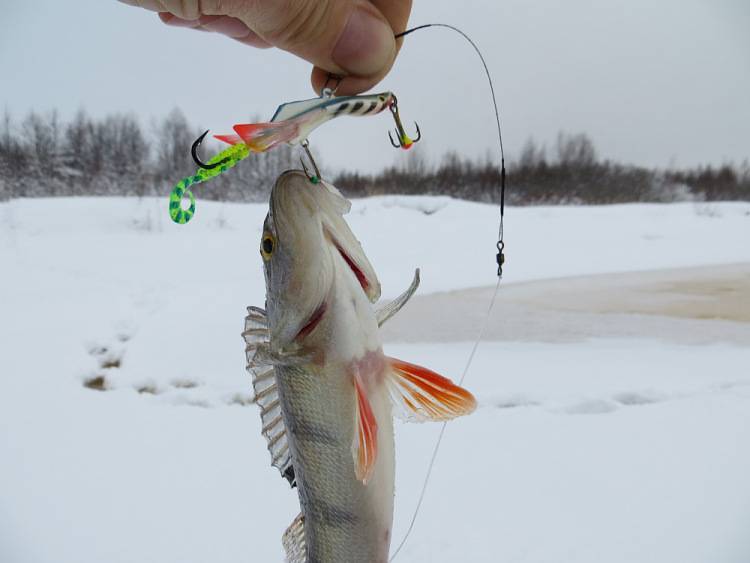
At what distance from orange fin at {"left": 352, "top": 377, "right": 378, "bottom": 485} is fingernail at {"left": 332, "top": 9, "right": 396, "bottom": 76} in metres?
0.61

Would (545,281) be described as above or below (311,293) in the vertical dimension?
below

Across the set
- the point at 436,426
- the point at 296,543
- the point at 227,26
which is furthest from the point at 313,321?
the point at 436,426

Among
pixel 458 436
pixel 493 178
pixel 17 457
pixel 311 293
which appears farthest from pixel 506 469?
pixel 493 178

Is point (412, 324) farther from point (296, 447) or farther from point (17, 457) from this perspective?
point (296, 447)

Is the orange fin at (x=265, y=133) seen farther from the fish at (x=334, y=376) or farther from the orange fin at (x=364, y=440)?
the orange fin at (x=364, y=440)

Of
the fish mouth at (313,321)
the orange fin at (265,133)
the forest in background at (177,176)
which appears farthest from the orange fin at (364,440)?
the forest in background at (177,176)

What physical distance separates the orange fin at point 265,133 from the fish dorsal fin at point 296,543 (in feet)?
2.13

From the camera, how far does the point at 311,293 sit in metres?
0.76

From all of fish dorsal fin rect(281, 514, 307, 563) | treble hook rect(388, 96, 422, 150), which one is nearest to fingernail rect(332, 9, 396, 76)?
treble hook rect(388, 96, 422, 150)

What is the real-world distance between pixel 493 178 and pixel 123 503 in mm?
10945

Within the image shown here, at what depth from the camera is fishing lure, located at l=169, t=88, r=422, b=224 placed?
620mm

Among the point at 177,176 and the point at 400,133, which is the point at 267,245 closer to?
the point at 400,133

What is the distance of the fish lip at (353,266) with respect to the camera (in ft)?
2.51

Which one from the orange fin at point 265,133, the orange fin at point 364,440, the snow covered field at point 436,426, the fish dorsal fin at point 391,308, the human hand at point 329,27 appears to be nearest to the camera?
the orange fin at point 265,133
